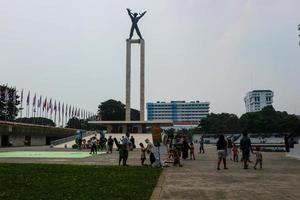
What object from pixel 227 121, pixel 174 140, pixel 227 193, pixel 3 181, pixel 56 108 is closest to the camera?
pixel 227 193

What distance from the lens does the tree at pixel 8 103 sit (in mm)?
84500

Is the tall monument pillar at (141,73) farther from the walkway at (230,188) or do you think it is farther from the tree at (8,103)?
the walkway at (230,188)

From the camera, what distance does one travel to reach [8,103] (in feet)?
281

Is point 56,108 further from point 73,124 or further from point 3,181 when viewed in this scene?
point 3,181

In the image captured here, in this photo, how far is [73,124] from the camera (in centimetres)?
14400

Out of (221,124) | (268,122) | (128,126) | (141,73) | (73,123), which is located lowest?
(128,126)

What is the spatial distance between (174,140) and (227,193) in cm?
1388

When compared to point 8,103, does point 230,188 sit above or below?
below

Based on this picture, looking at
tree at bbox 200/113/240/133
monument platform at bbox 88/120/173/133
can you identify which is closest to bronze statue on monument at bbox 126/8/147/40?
monument platform at bbox 88/120/173/133

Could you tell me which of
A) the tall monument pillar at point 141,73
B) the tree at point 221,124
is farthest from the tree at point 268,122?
the tall monument pillar at point 141,73

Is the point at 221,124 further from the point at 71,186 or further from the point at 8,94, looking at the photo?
the point at 71,186

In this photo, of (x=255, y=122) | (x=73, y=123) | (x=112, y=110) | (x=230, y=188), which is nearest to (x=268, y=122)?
(x=255, y=122)

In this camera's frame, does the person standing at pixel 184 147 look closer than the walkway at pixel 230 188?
No

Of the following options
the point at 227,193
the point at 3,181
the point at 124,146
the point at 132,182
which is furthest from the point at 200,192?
the point at 124,146
